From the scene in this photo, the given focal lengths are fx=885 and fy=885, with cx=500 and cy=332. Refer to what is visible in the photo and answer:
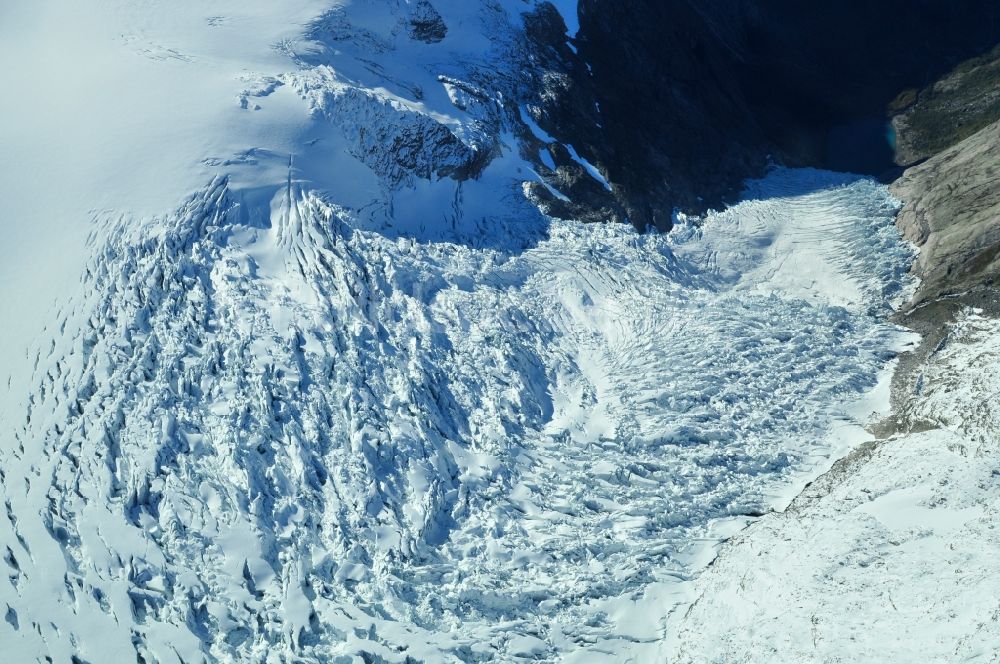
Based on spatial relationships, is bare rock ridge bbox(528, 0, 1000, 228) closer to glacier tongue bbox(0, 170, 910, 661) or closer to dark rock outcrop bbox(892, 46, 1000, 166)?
dark rock outcrop bbox(892, 46, 1000, 166)

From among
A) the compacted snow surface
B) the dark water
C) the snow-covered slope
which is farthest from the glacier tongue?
the dark water

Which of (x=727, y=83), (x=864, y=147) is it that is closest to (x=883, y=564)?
(x=864, y=147)

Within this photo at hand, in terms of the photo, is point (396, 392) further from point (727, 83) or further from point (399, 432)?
point (727, 83)

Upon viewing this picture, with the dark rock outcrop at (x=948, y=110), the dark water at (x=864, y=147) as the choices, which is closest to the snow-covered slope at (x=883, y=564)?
the dark water at (x=864, y=147)

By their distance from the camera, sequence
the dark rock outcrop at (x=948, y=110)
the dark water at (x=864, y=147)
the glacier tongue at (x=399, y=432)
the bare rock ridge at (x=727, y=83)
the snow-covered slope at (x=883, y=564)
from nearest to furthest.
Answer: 1. the snow-covered slope at (x=883, y=564)
2. the glacier tongue at (x=399, y=432)
3. the bare rock ridge at (x=727, y=83)
4. the dark rock outcrop at (x=948, y=110)
5. the dark water at (x=864, y=147)

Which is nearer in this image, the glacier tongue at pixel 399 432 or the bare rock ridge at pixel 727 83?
the glacier tongue at pixel 399 432

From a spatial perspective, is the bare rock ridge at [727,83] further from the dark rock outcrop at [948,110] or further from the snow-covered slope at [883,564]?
the snow-covered slope at [883,564]
